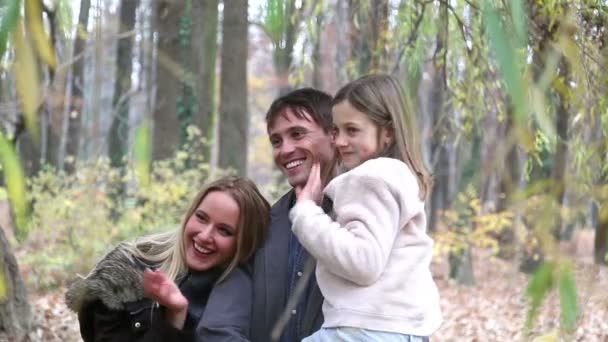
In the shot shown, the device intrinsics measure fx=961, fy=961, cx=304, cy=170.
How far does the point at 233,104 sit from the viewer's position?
12211 mm

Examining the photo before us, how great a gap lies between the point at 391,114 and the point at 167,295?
0.78 meters

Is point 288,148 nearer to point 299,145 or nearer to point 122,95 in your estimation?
point 299,145

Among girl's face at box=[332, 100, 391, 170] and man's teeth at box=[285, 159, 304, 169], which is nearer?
girl's face at box=[332, 100, 391, 170]

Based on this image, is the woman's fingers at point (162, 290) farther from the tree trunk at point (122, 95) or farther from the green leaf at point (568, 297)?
the tree trunk at point (122, 95)

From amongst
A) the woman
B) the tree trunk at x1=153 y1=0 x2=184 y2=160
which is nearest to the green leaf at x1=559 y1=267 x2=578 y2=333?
the woman

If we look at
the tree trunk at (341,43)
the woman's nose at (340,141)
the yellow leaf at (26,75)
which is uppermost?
the tree trunk at (341,43)

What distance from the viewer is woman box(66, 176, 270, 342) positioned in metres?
2.81

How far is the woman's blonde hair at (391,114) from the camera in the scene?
2.61 meters

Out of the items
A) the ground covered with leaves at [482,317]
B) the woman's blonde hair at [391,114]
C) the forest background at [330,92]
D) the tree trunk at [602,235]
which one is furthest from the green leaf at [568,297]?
the ground covered with leaves at [482,317]

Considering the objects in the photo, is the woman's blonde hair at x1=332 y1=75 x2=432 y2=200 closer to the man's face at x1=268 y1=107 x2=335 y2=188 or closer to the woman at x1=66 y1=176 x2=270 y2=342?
the man's face at x1=268 y1=107 x2=335 y2=188

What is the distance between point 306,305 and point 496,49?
1473mm

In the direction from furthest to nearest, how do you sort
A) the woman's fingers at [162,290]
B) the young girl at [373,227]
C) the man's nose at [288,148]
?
1. the man's nose at [288,148]
2. the woman's fingers at [162,290]
3. the young girl at [373,227]

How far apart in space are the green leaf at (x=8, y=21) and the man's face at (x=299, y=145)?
1.48 m

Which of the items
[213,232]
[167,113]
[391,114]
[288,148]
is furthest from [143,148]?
[167,113]
